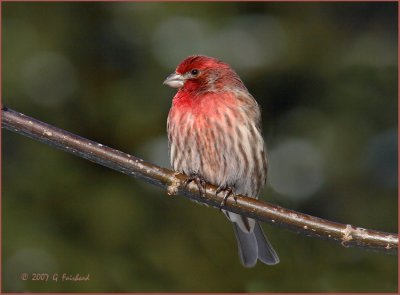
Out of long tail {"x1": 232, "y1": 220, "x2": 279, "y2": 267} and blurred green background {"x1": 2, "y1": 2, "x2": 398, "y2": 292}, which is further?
blurred green background {"x1": 2, "y1": 2, "x2": 398, "y2": 292}

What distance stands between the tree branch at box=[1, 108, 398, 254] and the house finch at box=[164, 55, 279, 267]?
1.25 meters

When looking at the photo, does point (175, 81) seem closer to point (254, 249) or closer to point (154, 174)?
point (254, 249)

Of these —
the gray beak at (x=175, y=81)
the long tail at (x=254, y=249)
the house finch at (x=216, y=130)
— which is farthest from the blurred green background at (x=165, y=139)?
the gray beak at (x=175, y=81)

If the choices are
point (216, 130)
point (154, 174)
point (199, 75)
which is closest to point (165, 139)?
point (199, 75)

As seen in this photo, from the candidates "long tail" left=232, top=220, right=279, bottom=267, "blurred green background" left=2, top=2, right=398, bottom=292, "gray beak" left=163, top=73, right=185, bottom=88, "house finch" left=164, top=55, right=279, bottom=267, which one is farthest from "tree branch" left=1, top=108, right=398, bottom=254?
"blurred green background" left=2, top=2, right=398, bottom=292

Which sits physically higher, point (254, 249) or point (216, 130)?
point (216, 130)

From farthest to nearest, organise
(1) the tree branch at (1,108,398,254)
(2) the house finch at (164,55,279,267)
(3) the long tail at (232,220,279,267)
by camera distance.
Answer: (3) the long tail at (232,220,279,267) < (2) the house finch at (164,55,279,267) < (1) the tree branch at (1,108,398,254)

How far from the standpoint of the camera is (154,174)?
4262mm

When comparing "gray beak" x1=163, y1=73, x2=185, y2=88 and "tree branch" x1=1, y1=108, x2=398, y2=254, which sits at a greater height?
"gray beak" x1=163, y1=73, x2=185, y2=88

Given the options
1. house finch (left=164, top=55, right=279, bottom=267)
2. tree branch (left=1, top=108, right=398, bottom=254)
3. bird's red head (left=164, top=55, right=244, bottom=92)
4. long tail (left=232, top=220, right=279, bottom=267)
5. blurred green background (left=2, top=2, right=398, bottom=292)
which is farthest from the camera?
blurred green background (left=2, top=2, right=398, bottom=292)

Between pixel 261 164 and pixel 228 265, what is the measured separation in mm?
1577

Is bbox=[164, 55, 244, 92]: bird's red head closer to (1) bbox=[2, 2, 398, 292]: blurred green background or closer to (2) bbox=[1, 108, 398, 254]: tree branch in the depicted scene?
(2) bbox=[1, 108, 398, 254]: tree branch

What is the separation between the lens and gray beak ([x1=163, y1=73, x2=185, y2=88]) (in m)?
5.62

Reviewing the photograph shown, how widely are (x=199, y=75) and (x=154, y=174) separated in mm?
1630
